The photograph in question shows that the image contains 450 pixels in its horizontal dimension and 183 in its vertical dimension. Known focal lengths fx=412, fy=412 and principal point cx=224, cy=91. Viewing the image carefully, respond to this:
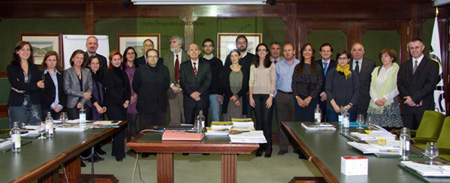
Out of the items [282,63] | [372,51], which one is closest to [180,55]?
[282,63]

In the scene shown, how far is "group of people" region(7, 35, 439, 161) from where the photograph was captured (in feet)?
16.2

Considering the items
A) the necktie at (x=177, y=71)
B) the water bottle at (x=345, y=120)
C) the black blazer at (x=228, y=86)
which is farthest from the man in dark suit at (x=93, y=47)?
the water bottle at (x=345, y=120)

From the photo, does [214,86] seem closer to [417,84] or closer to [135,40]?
[135,40]

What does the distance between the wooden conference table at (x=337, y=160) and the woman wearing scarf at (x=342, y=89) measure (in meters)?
1.51

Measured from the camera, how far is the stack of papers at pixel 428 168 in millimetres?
2006

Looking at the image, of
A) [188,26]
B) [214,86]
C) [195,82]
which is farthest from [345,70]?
[188,26]

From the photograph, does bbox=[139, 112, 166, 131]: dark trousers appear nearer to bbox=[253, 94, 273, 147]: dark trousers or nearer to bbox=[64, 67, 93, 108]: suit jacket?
bbox=[64, 67, 93, 108]: suit jacket

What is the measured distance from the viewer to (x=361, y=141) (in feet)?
9.55

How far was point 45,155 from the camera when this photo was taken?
8.16ft

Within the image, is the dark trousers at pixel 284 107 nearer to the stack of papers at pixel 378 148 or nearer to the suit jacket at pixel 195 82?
the suit jacket at pixel 195 82

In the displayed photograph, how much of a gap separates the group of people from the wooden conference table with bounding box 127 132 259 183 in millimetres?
2187

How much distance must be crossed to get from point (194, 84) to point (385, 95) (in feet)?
7.95

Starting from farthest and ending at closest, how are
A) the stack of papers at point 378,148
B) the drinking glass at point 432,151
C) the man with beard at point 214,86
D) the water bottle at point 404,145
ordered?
the man with beard at point 214,86 → the stack of papers at point 378,148 → the water bottle at point 404,145 → the drinking glass at point 432,151

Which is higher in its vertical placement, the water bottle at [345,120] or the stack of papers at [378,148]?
the water bottle at [345,120]
